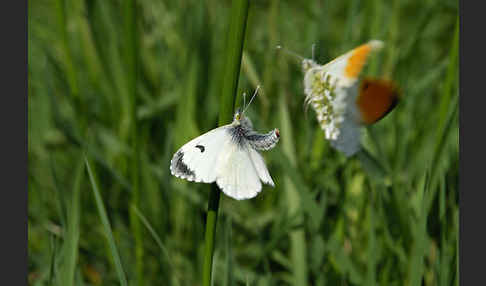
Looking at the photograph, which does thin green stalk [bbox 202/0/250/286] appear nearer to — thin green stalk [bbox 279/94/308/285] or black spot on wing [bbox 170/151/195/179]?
black spot on wing [bbox 170/151/195/179]

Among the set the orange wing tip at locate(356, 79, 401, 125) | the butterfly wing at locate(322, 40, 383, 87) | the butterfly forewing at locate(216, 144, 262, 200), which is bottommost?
the butterfly forewing at locate(216, 144, 262, 200)

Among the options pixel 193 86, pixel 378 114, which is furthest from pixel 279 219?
pixel 378 114

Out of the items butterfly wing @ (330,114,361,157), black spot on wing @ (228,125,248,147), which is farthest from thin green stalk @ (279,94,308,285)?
black spot on wing @ (228,125,248,147)

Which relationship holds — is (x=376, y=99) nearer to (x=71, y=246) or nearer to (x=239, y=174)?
(x=239, y=174)

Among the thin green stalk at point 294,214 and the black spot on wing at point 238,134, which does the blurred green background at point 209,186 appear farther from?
the black spot on wing at point 238,134

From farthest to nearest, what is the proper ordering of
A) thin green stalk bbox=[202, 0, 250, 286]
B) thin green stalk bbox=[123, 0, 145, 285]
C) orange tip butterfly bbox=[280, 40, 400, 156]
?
thin green stalk bbox=[123, 0, 145, 285]
orange tip butterfly bbox=[280, 40, 400, 156]
thin green stalk bbox=[202, 0, 250, 286]

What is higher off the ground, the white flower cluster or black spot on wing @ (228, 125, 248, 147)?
the white flower cluster

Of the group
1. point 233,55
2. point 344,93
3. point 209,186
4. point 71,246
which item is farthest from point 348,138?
point 209,186

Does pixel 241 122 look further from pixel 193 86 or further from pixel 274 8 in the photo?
pixel 274 8

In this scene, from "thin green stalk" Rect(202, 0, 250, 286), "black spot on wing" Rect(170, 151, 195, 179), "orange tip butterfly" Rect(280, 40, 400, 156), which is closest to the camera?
"thin green stalk" Rect(202, 0, 250, 286)
